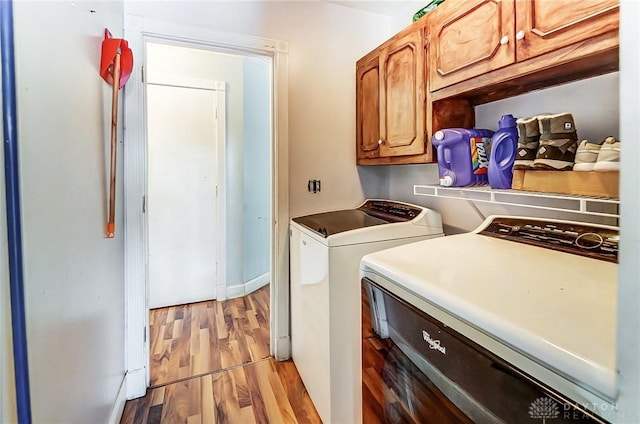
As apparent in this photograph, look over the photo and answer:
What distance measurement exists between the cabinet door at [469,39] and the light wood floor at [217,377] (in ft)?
5.77

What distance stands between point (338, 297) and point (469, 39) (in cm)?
121

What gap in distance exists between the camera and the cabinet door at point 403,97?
158cm

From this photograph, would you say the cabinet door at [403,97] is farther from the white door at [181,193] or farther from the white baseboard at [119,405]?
the white baseboard at [119,405]

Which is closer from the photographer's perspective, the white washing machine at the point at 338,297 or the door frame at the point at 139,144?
the white washing machine at the point at 338,297

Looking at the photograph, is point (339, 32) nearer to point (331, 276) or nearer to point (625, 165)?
point (331, 276)

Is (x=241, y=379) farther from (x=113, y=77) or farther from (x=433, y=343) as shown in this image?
(x=113, y=77)

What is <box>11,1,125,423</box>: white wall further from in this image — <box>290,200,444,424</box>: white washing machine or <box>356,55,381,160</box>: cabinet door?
<box>356,55,381,160</box>: cabinet door

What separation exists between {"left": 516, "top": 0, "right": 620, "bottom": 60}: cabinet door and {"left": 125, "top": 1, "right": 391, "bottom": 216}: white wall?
Result: 47.9 inches

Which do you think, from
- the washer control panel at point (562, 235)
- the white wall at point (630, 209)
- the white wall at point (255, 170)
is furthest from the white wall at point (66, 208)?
the white wall at point (255, 170)

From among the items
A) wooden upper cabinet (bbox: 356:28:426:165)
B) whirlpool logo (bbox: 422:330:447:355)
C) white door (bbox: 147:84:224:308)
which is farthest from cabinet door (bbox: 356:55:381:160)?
white door (bbox: 147:84:224:308)

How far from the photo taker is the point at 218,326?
8.45ft

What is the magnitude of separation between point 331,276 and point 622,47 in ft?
3.88

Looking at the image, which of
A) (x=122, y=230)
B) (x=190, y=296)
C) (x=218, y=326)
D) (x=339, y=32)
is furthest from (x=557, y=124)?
(x=190, y=296)

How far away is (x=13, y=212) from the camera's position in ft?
2.32
